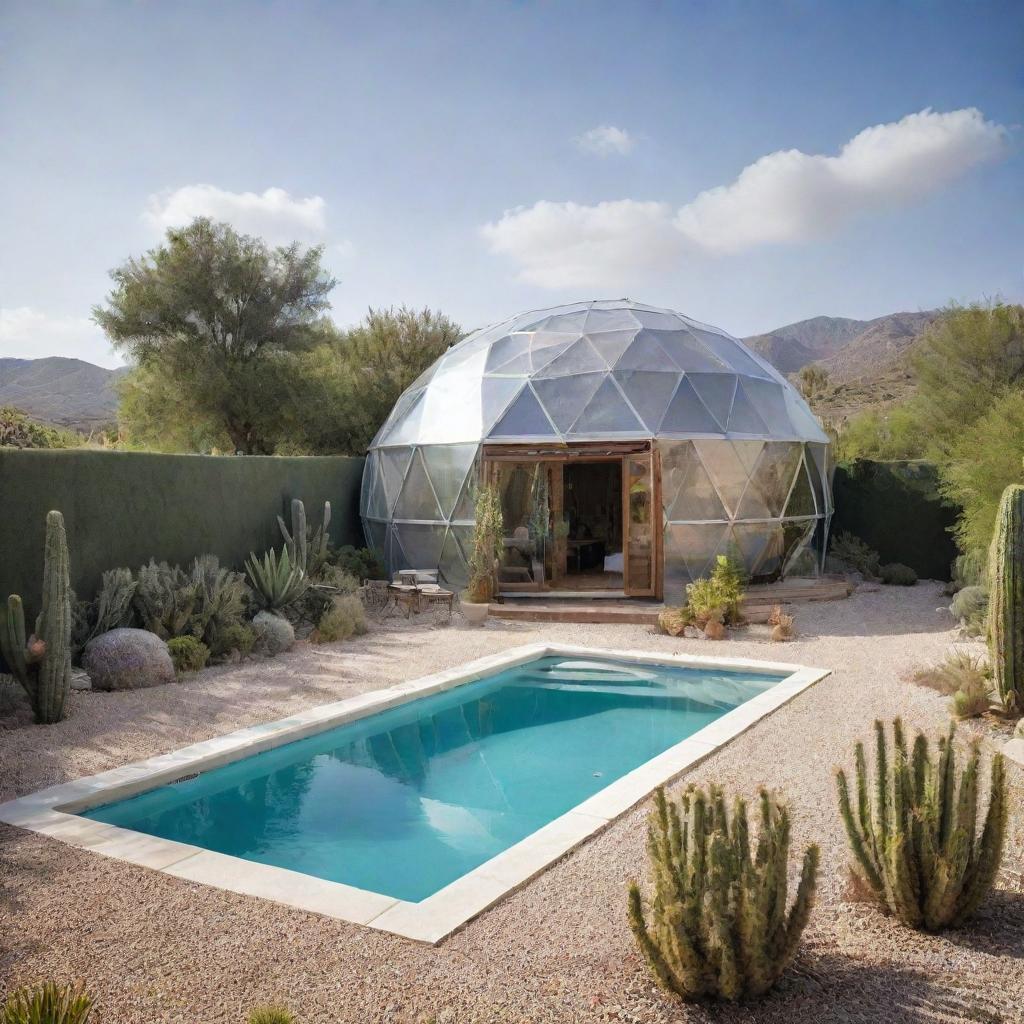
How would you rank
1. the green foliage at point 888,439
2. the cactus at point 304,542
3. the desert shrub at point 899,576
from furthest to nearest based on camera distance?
1. the green foliage at point 888,439
2. the desert shrub at point 899,576
3. the cactus at point 304,542

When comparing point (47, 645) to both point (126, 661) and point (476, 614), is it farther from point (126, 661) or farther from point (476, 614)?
point (476, 614)

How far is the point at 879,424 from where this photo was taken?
26.1 meters

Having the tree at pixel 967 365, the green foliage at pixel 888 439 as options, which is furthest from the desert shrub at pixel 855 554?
the tree at pixel 967 365

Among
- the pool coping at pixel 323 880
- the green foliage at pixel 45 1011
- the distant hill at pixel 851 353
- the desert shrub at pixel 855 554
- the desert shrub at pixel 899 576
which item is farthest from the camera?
the distant hill at pixel 851 353

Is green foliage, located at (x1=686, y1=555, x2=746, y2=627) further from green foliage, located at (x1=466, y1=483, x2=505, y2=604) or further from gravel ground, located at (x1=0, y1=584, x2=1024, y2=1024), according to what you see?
gravel ground, located at (x1=0, y1=584, x2=1024, y2=1024)

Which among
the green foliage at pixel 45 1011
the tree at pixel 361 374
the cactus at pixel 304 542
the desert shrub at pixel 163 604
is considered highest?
the tree at pixel 361 374

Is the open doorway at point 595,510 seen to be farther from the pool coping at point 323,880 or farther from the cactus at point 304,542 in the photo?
the pool coping at point 323,880

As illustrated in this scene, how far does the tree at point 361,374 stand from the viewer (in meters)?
20.5

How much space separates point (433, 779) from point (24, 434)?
10.1 metres

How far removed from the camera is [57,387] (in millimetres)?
56812

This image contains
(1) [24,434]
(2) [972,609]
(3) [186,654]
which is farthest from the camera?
(1) [24,434]

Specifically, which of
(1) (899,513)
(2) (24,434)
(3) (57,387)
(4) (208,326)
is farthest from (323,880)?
(3) (57,387)

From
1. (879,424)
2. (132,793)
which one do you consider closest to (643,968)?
(132,793)

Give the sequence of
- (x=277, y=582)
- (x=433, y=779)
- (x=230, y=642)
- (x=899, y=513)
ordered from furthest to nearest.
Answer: (x=899, y=513) < (x=277, y=582) < (x=230, y=642) < (x=433, y=779)
